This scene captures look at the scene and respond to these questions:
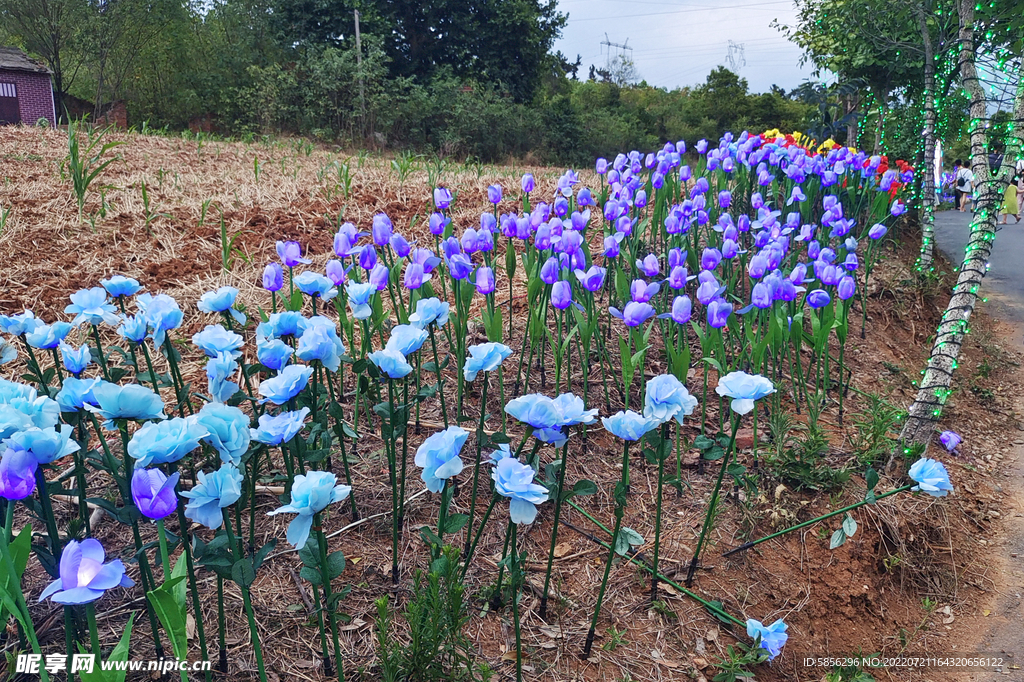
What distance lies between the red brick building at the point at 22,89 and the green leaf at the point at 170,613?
22.3 m

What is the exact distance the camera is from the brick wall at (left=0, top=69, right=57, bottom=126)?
1845cm

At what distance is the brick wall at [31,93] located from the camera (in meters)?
18.5

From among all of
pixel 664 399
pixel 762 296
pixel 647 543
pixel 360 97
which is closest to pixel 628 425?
pixel 664 399

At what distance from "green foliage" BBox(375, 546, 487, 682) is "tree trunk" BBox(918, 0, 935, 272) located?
4.68m

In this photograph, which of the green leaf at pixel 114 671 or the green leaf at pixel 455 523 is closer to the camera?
the green leaf at pixel 114 671

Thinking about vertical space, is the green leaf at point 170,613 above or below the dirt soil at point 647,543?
above

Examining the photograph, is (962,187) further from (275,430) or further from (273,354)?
(275,430)

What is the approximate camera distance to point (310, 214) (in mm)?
4117

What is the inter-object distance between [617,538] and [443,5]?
1910 centimetres

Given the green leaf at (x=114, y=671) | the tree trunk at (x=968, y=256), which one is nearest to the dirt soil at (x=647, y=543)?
the tree trunk at (x=968, y=256)

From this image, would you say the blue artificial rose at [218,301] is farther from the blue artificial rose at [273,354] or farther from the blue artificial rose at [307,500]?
the blue artificial rose at [307,500]

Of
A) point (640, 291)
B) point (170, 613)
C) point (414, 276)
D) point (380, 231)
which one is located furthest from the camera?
point (380, 231)

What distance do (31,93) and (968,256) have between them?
78.0ft

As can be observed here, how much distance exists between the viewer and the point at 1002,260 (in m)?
6.46
